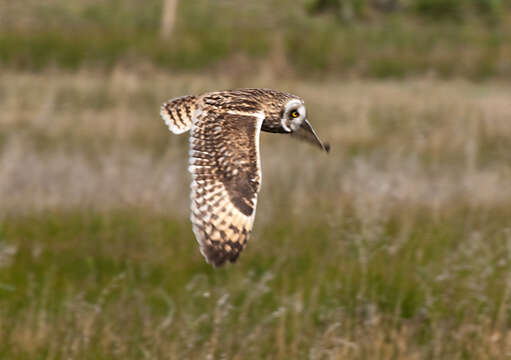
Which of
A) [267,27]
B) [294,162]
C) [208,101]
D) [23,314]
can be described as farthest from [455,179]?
[267,27]

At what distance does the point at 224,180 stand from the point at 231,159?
2.4 inches

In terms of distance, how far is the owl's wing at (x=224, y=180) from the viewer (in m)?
1.72

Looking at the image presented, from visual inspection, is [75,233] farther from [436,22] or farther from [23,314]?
[436,22]

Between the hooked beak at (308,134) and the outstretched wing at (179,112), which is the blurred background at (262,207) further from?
the hooked beak at (308,134)

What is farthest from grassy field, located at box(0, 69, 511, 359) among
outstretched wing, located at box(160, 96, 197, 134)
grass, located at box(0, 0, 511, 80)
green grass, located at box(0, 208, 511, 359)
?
grass, located at box(0, 0, 511, 80)

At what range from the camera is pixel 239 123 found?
177 centimetres

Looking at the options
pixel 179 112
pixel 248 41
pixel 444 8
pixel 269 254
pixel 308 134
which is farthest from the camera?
pixel 444 8

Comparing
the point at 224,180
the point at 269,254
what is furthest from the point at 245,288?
the point at 224,180

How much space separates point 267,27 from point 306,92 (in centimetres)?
622

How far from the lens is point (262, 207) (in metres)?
5.47

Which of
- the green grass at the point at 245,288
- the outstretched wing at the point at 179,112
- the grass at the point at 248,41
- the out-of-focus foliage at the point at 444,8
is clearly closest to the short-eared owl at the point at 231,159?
the outstretched wing at the point at 179,112

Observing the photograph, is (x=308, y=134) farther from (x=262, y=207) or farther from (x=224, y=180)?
(x=262, y=207)

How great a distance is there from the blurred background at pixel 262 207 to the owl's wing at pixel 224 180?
3.21ft

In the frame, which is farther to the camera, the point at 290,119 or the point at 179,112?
the point at 179,112
